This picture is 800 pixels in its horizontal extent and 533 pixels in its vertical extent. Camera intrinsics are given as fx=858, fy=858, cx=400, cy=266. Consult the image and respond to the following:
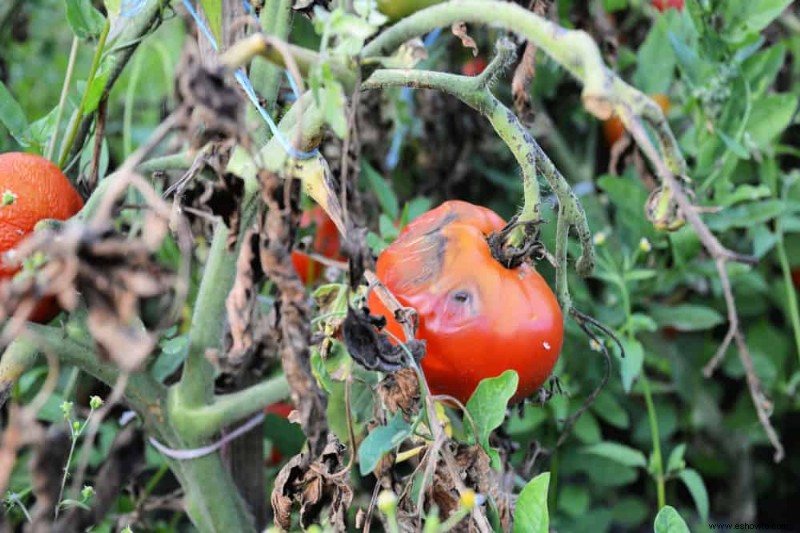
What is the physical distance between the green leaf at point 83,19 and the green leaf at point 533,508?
614 mm

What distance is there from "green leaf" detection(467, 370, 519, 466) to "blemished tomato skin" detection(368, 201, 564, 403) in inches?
1.3

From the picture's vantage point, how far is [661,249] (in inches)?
48.8

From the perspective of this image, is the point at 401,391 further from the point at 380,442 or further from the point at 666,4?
the point at 666,4

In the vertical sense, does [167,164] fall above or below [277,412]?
above

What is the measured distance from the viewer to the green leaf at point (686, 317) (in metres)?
1.19

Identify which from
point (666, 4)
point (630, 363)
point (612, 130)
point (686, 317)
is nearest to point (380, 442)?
point (630, 363)

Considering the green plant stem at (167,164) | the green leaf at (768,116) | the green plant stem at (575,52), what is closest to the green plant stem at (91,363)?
the green plant stem at (167,164)

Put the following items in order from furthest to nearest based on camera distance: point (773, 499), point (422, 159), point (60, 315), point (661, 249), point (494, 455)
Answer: point (773, 499) → point (422, 159) → point (661, 249) → point (60, 315) → point (494, 455)

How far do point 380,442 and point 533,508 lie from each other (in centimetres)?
14

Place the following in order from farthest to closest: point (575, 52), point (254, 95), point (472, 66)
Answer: point (472, 66) < point (254, 95) < point (575, 52)

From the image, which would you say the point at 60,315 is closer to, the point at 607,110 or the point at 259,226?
the point at 259,226

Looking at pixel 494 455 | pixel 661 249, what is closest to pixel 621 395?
pixel 661 249

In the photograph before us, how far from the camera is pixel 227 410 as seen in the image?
80 cm

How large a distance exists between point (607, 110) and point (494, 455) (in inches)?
12.1
